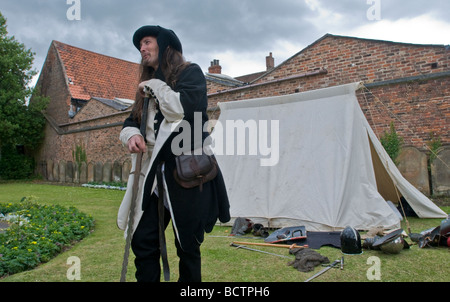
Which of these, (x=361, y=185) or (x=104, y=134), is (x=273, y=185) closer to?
(x=361, y=185)

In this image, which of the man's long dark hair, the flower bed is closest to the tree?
the flower bed

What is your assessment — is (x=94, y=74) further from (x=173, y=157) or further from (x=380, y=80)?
(x=173, y=157)

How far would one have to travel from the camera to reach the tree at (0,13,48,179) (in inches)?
707

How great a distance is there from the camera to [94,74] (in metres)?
22.4

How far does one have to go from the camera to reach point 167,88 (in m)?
1.99

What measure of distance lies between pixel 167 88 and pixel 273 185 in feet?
12.8

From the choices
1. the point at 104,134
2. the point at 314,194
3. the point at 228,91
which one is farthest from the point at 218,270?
the point at 104,134

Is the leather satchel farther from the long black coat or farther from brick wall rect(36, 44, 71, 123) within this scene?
brick wall rect(36, 44, 71, 123)

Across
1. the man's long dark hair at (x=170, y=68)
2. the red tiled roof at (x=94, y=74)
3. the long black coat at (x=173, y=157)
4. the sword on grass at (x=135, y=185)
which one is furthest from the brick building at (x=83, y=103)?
the long black coat at (x=173, y=157)

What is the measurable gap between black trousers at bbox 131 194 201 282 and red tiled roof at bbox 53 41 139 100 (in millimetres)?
20125

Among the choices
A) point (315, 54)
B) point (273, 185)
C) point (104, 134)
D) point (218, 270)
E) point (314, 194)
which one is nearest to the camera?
point (218, 270)

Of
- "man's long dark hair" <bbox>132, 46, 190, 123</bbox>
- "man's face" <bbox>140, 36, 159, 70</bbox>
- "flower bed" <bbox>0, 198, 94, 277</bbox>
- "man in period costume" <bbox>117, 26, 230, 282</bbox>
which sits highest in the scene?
"man's face" <bbox>140, 36, 159, 70</bbox>

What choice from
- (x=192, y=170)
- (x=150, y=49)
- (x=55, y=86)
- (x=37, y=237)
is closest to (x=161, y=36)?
(x=150, y=49)

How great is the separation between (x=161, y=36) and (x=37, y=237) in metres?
3.53
